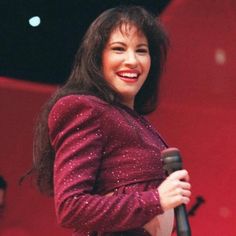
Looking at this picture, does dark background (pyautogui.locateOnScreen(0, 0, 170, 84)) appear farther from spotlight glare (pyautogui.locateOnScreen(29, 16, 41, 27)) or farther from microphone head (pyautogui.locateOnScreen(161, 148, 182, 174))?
microphone head (pyautogui.locateOnScreen(161, 148, 182, 174))

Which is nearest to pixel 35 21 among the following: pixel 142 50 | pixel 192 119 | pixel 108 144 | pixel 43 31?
pixel 43 31

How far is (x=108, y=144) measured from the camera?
42.1 inches

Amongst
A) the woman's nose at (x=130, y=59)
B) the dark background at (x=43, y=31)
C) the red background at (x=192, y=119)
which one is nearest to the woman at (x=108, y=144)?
the woman's nose at (x=130, y=59)

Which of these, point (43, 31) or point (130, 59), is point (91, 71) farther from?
point (43, 31)

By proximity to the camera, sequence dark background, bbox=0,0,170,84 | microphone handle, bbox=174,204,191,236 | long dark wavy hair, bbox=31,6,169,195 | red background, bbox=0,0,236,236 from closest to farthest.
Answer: microphone handle, bbox=174,204,191,236 < long dark wavy hair, bbox=31,6,169,195 < dark background, bbox=0,0,170,84 < red background, bbox=0,0,236,236

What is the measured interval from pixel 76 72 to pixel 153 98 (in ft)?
0.87

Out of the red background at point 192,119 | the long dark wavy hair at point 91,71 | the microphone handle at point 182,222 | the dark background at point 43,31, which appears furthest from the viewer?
the red background at point 192,119

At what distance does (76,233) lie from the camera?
1115 mm

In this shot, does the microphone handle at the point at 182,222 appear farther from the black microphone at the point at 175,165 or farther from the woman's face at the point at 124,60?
the woman's face at the point at 124,60

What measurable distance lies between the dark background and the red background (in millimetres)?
125

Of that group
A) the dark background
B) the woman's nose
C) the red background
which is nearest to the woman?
the woman's nose

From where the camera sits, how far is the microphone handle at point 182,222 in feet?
3.12

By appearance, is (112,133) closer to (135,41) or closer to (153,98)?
(135,41)

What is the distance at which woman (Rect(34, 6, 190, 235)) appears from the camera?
Result: 3.27 ft
